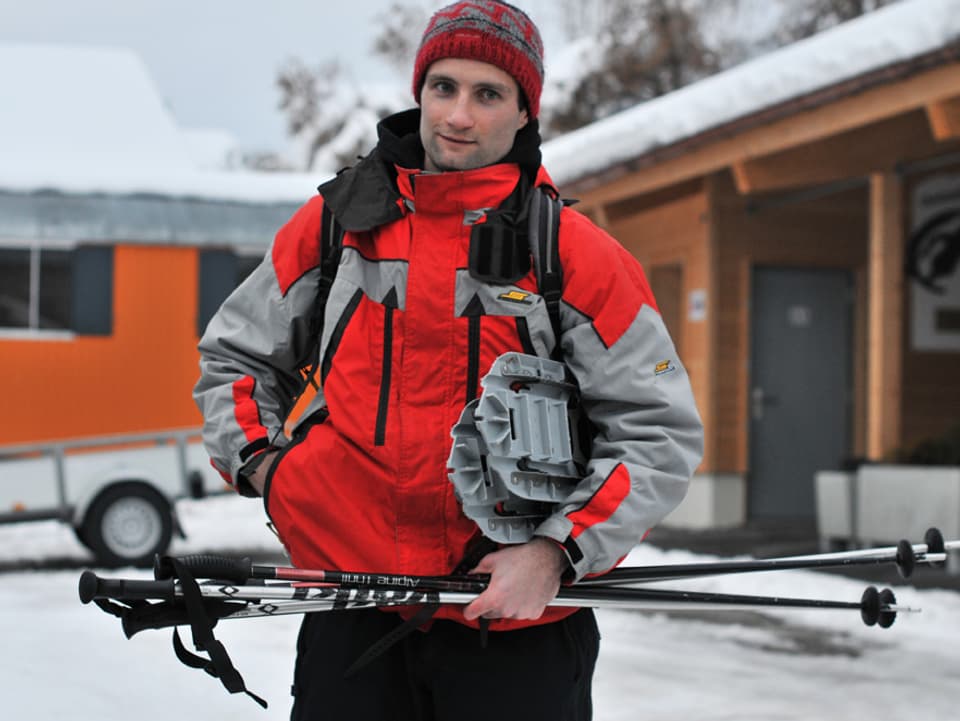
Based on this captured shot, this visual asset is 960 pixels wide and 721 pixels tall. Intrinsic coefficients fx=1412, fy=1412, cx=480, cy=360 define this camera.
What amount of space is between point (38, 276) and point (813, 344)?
6.65 metres

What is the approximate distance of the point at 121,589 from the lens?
2072 millimetres

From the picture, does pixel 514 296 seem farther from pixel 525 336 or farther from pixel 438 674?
pixel 438 674

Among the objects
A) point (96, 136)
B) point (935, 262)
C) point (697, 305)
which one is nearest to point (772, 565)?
point (935, 262)

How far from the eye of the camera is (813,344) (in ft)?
40.7

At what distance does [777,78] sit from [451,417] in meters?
6.90

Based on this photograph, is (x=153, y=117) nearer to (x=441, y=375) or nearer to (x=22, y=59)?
(x=22, y=59)

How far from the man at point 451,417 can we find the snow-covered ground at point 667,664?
9.55 ft

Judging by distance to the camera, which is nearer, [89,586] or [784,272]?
[89,586]

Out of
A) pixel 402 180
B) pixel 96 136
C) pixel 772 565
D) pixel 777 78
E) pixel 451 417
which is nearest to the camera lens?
pixel 451 417

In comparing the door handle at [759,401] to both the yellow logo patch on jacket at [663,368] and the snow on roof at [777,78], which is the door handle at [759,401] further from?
the yellow logo patch on jacket at [663,368]

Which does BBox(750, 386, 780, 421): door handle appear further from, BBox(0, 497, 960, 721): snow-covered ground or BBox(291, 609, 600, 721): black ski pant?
BBox(291, 609, 600, 721): black ski pant

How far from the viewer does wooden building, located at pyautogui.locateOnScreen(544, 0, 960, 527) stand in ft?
31.2

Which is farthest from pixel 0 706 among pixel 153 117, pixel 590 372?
pixel 153 117

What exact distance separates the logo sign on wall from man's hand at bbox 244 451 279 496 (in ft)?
29.0
